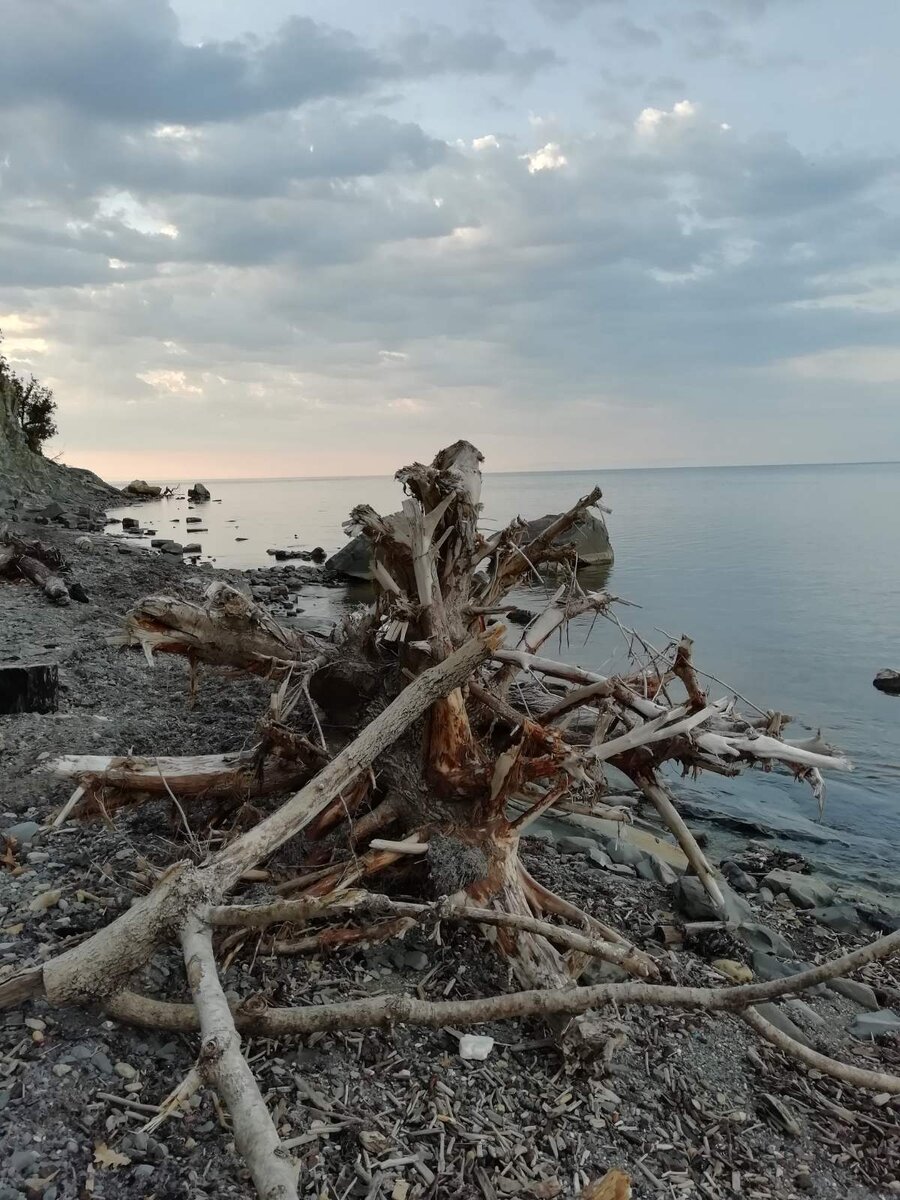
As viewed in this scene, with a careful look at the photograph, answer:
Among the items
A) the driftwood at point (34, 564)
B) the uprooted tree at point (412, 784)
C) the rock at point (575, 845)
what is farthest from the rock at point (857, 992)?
the driftwood at point (34, 564)

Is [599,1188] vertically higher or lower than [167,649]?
lower

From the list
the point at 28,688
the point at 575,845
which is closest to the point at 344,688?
the point at 575,845

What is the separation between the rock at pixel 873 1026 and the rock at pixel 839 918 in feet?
5.23

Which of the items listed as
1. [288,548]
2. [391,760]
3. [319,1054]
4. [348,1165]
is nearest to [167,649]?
[391,760]

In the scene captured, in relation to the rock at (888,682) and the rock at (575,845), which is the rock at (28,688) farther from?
the rock at (888,682)

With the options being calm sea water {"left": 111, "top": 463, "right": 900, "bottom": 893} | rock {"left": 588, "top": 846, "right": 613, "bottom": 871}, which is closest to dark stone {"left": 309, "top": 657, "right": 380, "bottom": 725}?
calm sea water {"left": 111, "top": 463, "right": 900, "bottom": 893}

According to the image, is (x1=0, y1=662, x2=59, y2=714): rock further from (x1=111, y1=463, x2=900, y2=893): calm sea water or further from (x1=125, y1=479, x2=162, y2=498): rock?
(x1=125, y1=479, x2=162, y2=498): rock

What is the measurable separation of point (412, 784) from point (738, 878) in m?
3.93

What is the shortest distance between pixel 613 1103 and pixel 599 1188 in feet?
1.92

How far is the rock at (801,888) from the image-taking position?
6.97 meters

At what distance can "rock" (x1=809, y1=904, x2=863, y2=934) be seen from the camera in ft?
21.5

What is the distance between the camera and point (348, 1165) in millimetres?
3014

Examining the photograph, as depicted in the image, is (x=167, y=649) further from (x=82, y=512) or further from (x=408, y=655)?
(x=82, y=512)

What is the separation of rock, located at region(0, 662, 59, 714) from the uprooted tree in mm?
2290
